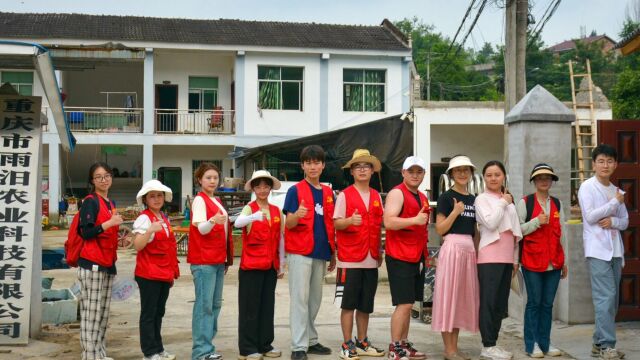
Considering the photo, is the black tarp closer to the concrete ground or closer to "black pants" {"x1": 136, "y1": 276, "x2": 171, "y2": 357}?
the concrete ground

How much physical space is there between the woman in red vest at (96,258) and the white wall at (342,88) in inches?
796

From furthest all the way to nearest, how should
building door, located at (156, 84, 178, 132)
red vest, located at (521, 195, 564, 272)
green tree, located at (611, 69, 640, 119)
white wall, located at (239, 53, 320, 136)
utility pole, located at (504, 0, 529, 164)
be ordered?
building door, located at (156, 84, 178, 132), white wall, located at (239, 53, 320, 136), green tree, located at (611, 69, 640, 119), utility pole, located at (504, 0, 529, 164), red vest, located at (521, 195, 564, 272)

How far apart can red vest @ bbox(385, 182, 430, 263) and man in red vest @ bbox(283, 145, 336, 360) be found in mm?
519

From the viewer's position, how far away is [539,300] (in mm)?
6383

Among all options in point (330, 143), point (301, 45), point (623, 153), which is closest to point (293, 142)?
point (330, 143)

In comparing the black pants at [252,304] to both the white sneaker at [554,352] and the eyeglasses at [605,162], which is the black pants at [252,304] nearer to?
the white sneaker at [554,352]

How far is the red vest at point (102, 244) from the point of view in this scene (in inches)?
240

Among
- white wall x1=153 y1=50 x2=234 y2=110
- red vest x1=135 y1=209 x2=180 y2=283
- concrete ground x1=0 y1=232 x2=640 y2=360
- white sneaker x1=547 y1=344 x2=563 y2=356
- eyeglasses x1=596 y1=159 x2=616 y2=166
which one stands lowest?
concrete ground x1=0 y1=232 x2=640 y2=360

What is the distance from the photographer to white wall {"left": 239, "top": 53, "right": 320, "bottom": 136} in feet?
85.5

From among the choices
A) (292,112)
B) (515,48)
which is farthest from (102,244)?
(292,112)

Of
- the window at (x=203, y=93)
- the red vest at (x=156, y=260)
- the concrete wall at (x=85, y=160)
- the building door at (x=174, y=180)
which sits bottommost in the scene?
the red vest at (x=156, y=260)

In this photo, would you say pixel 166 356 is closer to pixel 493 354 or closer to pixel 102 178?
pixel 102 178

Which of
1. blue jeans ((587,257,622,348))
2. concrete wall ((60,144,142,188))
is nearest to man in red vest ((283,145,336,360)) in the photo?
blue jeans ((587,257,622,348))

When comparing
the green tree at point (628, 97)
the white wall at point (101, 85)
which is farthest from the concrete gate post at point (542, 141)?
the white wall at point (101, 85)
